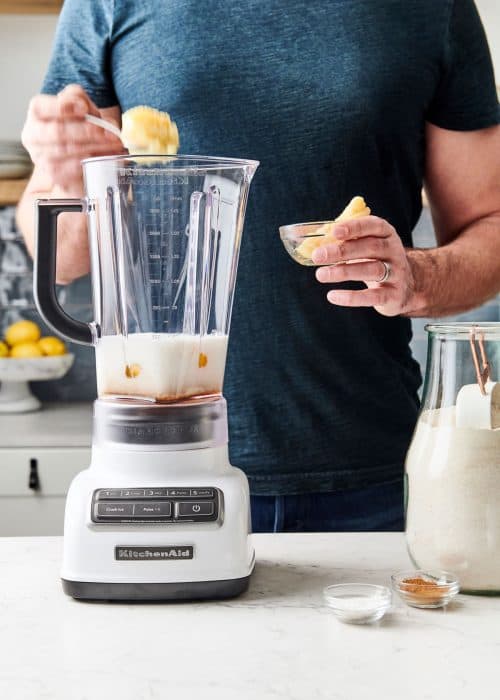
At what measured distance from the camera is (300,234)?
965 mm

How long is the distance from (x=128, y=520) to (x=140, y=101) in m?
0.68

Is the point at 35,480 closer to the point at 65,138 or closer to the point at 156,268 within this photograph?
the point at 65,138

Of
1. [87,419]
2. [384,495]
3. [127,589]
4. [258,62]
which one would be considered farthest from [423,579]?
[87,419]

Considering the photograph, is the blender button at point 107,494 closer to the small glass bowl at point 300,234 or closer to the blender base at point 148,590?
the blender base at point 148,590

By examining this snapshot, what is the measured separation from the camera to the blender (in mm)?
784

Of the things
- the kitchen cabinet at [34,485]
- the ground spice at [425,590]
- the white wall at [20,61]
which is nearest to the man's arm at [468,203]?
the ground spice at [425,590]

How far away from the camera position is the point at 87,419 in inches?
98.7

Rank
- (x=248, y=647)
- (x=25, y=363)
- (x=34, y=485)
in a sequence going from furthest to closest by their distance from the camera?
1. (x=25, y=363)
2. (x=34, y=485)
3. (x=248, y=647)

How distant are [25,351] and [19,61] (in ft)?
2.80

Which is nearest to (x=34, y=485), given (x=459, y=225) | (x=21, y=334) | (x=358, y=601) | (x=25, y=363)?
(x=25, y=363)

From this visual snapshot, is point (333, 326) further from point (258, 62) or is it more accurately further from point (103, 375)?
point (103, 375)

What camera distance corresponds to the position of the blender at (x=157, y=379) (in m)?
0.78

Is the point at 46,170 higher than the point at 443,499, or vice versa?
the point at 46,170

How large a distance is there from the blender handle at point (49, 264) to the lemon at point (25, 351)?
1767mm
